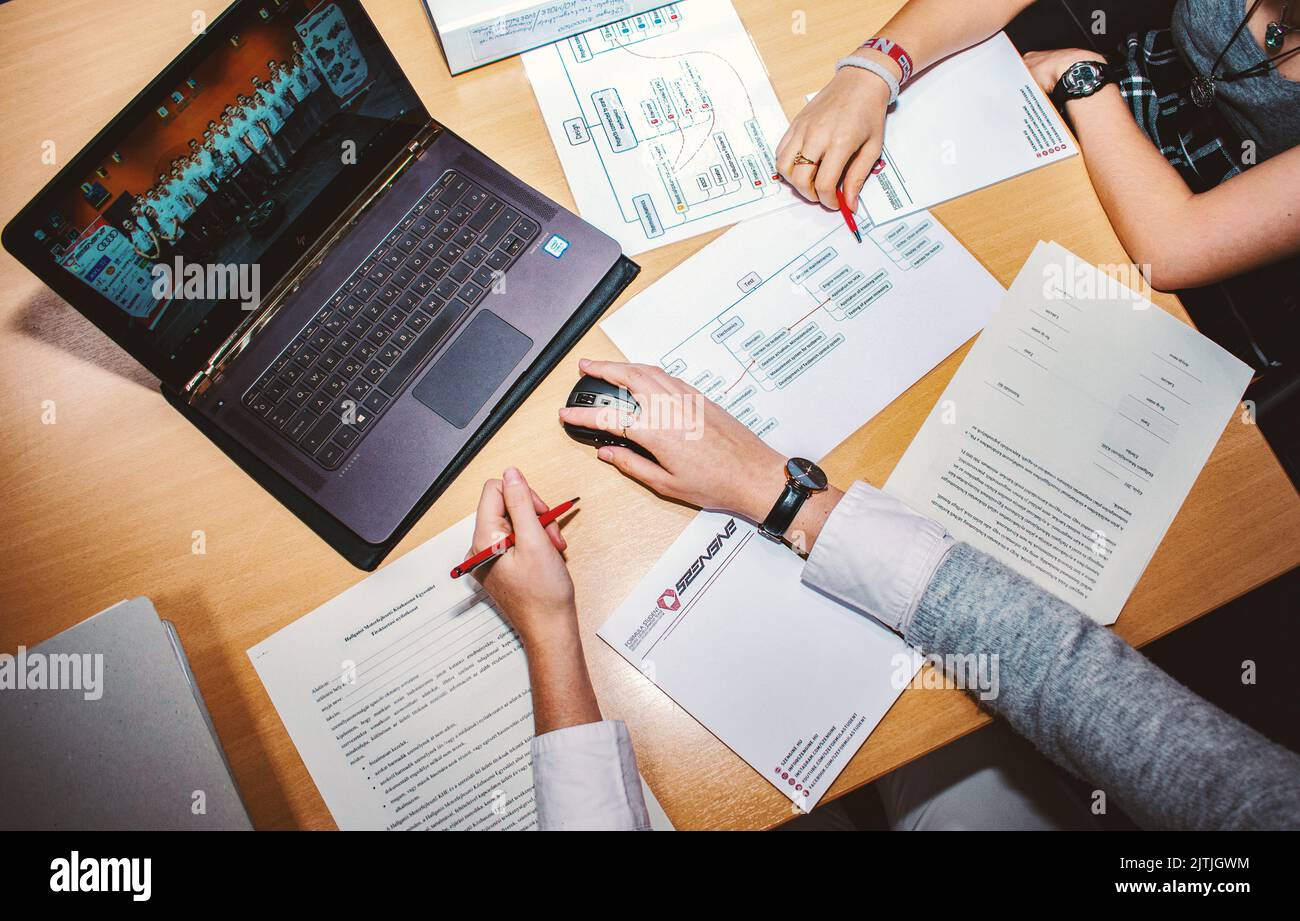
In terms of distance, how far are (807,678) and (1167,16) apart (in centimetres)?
126

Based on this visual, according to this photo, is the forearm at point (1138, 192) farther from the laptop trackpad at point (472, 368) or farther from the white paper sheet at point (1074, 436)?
the laptop trackpad at point (472, 368)

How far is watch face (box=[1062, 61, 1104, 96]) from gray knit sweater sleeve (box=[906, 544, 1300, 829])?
0.61 meters

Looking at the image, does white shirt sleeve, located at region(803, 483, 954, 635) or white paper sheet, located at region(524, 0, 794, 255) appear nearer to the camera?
white shirt sleeve, located at region(803, 483, 954, 635)

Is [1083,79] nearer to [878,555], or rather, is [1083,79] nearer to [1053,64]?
[1053,64]

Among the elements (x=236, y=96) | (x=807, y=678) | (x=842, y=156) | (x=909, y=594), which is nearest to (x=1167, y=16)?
(x=842, y=156)

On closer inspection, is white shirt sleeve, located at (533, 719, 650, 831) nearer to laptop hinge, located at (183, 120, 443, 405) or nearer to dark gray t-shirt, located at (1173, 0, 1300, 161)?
laptop hinge, located at (183, 120, 443, 405)

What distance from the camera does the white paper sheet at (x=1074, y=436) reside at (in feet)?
2.44

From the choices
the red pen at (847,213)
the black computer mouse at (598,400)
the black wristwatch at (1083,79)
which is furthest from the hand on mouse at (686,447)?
the black wristwatch at (1083,79)

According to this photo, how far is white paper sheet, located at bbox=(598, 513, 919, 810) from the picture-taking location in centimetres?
70

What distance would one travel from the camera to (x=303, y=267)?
0.77 m

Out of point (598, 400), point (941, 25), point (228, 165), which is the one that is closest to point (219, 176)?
point (228, 165)

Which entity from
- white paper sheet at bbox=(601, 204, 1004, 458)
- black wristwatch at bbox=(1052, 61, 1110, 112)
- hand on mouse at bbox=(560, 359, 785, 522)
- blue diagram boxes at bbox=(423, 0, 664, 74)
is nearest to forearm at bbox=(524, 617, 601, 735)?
hand on mouse at bbox=(560, 359, 785, 522)

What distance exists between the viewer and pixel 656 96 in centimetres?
85
